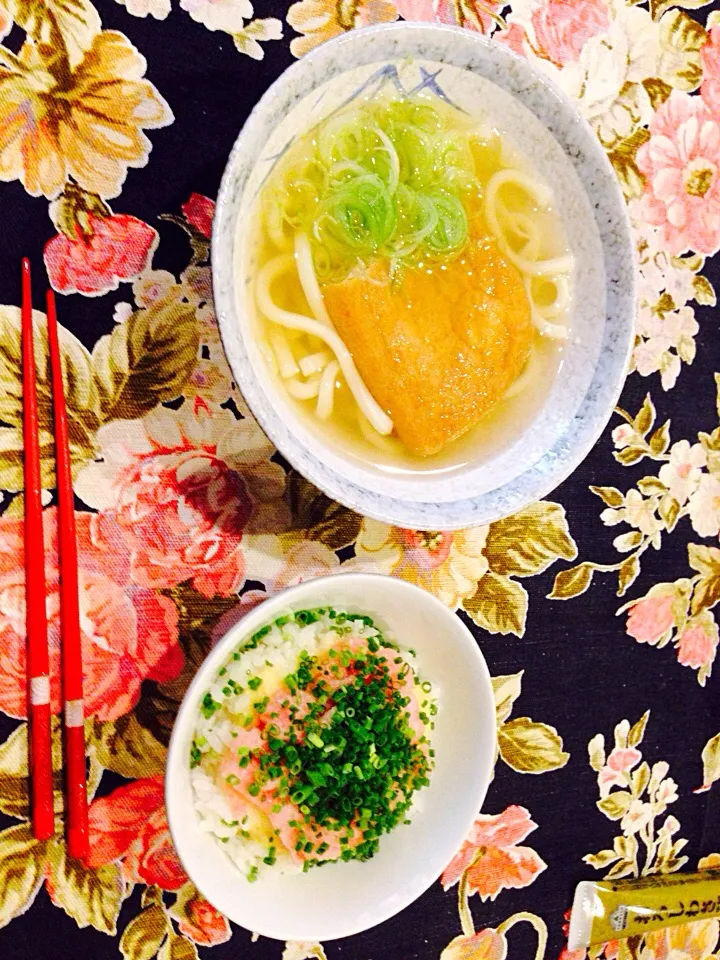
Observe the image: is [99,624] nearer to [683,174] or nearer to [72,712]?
[72,712]

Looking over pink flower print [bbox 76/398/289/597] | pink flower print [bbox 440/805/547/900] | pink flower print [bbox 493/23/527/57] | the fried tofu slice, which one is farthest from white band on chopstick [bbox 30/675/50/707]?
pink flower print [bbox 493/23/527/57]

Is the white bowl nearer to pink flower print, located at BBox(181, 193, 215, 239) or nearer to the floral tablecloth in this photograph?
the floral tablecloth

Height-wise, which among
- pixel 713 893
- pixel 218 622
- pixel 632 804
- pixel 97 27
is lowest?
pixel 713 893

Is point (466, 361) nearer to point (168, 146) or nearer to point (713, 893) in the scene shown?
point (168, 146)

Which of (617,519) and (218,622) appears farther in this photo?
(617,519)

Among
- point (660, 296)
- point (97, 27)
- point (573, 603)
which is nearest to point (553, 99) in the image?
point (660, 296)

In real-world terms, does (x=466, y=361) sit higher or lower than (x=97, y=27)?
lower

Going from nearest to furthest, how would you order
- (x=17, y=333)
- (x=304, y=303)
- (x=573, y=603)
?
(x=17, y=333) → (x=304, y=303) → (x=573, y=603)
